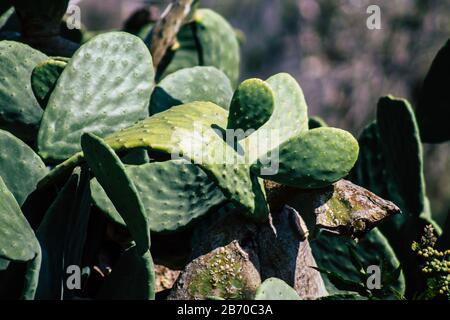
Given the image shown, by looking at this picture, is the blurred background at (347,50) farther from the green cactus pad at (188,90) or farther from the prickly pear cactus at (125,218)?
the prickly pear cactus at (125,218)

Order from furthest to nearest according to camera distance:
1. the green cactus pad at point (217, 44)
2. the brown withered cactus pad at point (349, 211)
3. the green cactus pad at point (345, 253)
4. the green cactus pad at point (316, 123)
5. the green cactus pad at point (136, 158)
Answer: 1. the green cactus pad at point (217, 44)
2. the green cactus pad at point (316, 123)
3. the green cactus pad at point (345, 253)
4. the green cactus pad at point (136, 158)
5. the brown withered cactus pad at point (349, 211)

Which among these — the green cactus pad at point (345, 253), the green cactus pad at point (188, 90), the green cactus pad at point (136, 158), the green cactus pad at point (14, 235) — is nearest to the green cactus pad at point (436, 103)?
the green cactus pad at point (345, 253)

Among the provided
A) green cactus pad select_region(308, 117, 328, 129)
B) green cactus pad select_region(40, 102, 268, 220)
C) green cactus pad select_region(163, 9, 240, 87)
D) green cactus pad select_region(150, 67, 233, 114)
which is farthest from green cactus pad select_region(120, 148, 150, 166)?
green cactus pad select_region(163, 9, 240, 87)

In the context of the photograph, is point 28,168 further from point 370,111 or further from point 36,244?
point 370,111

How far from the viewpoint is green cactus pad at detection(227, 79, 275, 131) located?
4.73 feet

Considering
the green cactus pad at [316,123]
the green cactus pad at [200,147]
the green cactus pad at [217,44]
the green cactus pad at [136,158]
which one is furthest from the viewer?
the green cactus pad at [217,44]

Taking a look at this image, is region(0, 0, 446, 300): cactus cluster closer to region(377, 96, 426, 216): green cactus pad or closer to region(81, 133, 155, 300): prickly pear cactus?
region(81, 133, 155, 300): prickly pear cactus

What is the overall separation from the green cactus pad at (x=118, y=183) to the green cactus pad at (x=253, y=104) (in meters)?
0.28

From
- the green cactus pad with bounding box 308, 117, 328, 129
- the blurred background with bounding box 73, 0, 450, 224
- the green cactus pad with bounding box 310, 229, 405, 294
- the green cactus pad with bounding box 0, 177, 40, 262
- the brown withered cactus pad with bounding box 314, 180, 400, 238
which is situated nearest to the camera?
the green cactus pad with bounding box 0, 177, 40, 262

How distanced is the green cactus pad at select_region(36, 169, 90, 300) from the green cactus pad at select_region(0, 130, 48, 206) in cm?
9

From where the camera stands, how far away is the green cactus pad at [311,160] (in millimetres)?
1441

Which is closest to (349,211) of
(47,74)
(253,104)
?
(253,104)

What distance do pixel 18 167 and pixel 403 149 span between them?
0.85m

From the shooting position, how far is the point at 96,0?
10.8 meters
